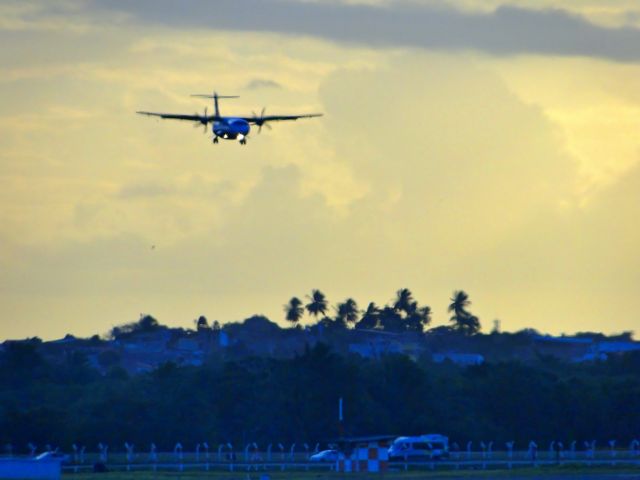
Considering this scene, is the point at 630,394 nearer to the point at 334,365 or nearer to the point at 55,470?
the point at 334,365

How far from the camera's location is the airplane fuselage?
390ft

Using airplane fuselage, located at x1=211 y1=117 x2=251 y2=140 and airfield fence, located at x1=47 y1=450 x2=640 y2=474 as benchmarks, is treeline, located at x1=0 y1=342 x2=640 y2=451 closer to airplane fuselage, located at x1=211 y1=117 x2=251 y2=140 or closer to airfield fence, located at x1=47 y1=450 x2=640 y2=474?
airfield fence, located at x1=47 y1=450 x2=640 y2=474

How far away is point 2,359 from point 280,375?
3277 cm

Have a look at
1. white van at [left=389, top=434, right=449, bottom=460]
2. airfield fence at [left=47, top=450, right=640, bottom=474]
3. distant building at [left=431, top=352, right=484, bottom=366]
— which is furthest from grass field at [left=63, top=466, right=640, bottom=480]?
distant building at [left=431, top=352, right=484, bottom=366]

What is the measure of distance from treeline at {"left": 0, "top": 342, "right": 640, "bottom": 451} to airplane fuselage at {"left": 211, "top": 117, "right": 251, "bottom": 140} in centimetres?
2690

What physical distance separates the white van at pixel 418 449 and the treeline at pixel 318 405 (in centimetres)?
1428

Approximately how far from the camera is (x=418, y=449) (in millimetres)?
123062

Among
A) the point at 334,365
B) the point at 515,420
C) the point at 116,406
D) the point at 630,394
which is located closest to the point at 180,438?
the point at 116,406

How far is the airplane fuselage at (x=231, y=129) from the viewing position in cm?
11900

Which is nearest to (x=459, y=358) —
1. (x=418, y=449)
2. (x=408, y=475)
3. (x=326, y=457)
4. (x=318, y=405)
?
(x=318, y=405)

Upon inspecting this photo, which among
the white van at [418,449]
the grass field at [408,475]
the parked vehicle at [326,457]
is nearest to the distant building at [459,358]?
the white van at [418,449]

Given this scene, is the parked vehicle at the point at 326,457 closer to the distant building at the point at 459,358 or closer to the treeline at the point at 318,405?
the treeline at the point at 318,405

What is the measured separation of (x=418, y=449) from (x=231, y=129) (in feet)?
76.8

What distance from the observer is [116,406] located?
142750 millimetres
